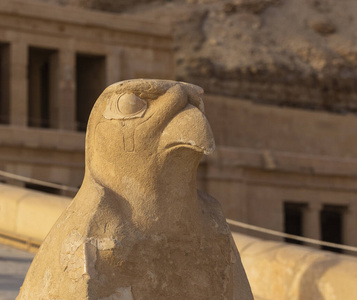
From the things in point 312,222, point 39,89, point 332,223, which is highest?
point 39,89

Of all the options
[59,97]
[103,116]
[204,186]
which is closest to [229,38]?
[59,97]

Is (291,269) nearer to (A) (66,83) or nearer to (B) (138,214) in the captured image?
(B) (138,214)

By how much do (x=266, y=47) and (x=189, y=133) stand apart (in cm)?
2870

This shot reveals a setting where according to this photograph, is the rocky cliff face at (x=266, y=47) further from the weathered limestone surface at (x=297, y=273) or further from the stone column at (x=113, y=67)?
the weathered limestone surface at (x=297, y=273)

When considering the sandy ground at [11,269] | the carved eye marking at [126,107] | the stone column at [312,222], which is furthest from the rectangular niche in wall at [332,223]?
the carved eye marking at [126,107]

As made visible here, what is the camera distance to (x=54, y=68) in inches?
674

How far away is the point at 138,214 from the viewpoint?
11.8ft

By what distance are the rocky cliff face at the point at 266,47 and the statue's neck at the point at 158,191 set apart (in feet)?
82.5

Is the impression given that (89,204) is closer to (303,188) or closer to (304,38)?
(303,188)

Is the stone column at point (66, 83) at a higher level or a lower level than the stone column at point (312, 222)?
higher

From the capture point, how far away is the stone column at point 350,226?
1540cm

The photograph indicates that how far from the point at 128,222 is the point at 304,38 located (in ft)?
100

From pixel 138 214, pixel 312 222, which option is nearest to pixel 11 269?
pixel 138 214

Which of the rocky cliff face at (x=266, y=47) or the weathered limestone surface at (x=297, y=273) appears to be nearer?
the weathered limestone surface at (x=297, y=273)
